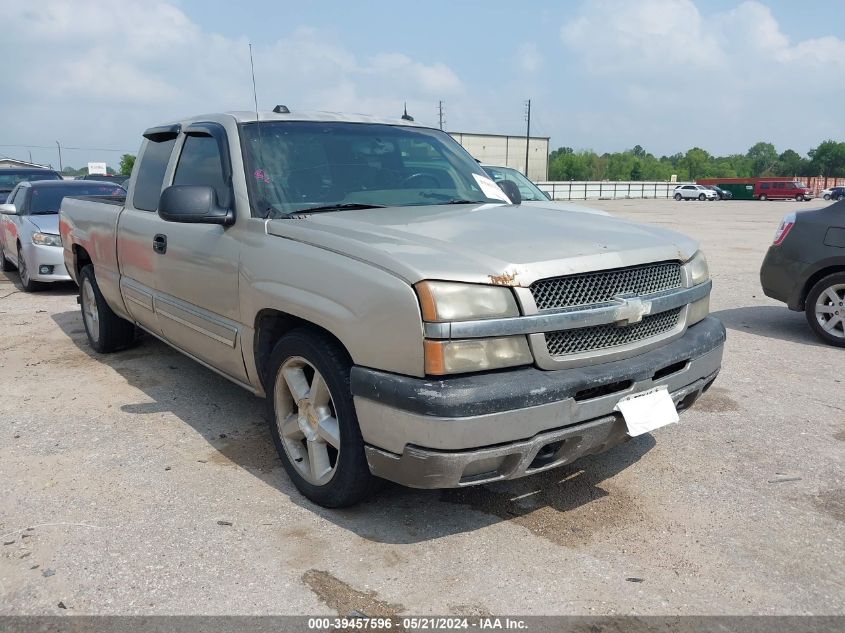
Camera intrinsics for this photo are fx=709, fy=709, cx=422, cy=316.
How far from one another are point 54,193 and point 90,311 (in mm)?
4904

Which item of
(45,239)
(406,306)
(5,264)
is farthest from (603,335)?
(5,264)

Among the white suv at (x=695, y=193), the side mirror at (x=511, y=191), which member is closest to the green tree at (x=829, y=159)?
the white suv at (x=695, y=193)

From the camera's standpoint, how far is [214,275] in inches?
149

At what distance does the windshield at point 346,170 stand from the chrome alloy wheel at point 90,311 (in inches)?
118

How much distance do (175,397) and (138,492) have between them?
151 centimetres

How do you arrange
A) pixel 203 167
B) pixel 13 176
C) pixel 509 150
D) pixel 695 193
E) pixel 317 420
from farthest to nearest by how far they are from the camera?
1. pixel 509 150
2. pixel 695 193
3. pixel 13 176
4. pixel 203 167
5. pixel 317 420

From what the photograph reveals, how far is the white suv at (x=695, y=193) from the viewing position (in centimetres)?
5892

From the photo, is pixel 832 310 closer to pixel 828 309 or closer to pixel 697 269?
pixel 828 309

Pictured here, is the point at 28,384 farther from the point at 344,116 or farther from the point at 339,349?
the point at 339,349

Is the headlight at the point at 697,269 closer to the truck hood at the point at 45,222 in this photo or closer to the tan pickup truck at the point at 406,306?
the tan pickup truck at the point at 406,306

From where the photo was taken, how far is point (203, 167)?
4176 mm

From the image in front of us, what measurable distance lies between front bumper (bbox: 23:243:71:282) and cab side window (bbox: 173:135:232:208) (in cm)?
565

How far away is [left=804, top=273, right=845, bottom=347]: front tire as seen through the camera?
253 inches

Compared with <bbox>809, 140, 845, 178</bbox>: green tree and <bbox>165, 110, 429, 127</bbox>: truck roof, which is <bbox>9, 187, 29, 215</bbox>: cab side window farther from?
<bbox>809, 140, 845, 178</bbox>: green tree
